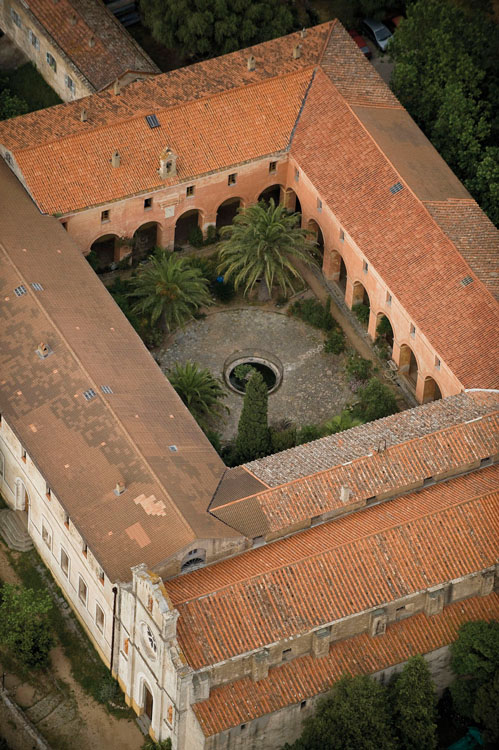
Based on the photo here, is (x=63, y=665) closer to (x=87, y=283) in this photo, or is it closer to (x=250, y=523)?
(x=250, y=523)

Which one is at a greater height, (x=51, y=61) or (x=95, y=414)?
(x=51, y=61)

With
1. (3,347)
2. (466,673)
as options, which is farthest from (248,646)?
→ (3,347)

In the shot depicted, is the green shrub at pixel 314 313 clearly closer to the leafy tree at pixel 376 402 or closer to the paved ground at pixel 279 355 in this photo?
the paved ground at pixel 279 355

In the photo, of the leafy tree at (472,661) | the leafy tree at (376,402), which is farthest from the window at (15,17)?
the leafy tree at (472,661)

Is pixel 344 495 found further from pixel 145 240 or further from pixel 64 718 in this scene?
pixel 145 240

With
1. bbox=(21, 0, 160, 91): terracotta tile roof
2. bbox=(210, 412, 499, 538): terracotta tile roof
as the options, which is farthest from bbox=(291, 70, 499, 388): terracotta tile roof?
bbox=(21, 0, 160, 91): terracotta tile roof

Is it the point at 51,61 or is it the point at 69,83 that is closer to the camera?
the point at 69,83

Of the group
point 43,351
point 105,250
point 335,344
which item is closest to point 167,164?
point 105,250
